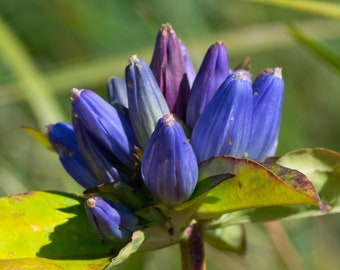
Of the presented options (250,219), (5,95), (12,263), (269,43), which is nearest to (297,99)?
(269,43)

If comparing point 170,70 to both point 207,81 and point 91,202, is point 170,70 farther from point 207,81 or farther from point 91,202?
point 91,202

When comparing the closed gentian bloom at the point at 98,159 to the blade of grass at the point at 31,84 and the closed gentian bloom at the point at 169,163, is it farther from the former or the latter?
the blade of grass at the point at 31,84

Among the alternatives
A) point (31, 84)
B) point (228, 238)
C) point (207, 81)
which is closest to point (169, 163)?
point (207, 81)

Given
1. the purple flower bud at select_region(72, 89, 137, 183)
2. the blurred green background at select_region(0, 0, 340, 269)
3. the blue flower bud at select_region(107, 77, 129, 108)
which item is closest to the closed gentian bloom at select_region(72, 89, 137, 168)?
the purple flower bud at select_region(72, 89, 137, 183)

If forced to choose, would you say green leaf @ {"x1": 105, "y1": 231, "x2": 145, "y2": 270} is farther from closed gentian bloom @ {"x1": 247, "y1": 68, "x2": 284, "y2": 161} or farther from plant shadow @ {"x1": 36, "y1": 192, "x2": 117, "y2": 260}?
closed gentian bloom @ {"x1": 247, "y1": 68, "x2": 284, "y2": 161}

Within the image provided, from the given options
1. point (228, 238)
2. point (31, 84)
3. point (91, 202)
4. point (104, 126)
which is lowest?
point (228, 238)
